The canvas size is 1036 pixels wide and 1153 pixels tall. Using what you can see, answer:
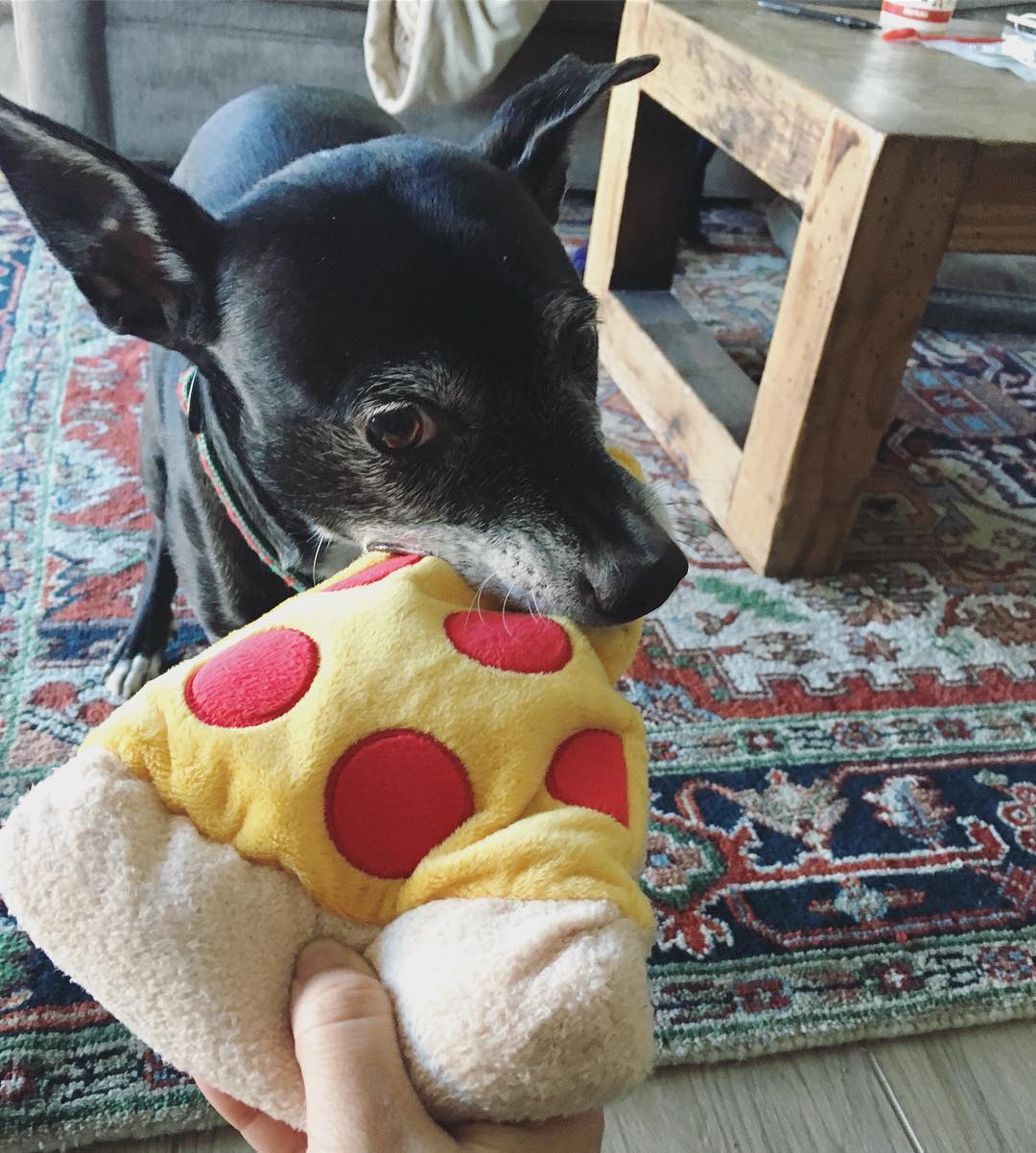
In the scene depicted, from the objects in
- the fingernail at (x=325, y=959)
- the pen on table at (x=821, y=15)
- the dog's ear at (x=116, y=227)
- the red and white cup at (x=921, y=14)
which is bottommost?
the fingernail at (x=325, y=959)

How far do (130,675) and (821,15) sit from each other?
70.4 inches

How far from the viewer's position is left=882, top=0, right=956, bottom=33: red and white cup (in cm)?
186

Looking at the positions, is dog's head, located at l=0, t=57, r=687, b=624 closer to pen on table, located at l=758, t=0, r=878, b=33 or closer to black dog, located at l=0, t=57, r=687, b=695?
black dog, located at l=0, t=57, r=687, b=695

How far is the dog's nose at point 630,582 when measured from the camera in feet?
2.71

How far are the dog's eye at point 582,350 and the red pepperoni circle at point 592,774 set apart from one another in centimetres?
45

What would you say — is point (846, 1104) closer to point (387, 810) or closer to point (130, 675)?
point (387, 810)

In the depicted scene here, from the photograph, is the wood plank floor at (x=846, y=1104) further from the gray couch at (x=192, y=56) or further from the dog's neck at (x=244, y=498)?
the gray couch at (x=192, y=56)

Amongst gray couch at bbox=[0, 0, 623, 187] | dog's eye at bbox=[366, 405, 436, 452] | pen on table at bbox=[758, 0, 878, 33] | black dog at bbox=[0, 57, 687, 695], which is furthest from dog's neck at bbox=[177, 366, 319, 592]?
gray couch at bbox=[0, 0, 623, 187]

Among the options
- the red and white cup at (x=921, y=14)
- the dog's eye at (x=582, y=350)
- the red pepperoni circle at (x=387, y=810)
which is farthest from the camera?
the red and white cup at (x=921, y=14)

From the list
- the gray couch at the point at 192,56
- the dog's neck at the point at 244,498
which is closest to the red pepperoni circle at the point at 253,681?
the dog's neck at the point at 244,498

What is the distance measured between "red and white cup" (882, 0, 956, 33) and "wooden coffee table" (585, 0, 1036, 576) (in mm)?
116

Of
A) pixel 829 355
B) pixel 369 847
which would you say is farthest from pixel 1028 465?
pixel 369 847

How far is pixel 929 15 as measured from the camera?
1.87 meters

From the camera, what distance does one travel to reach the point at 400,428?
2.89ft
